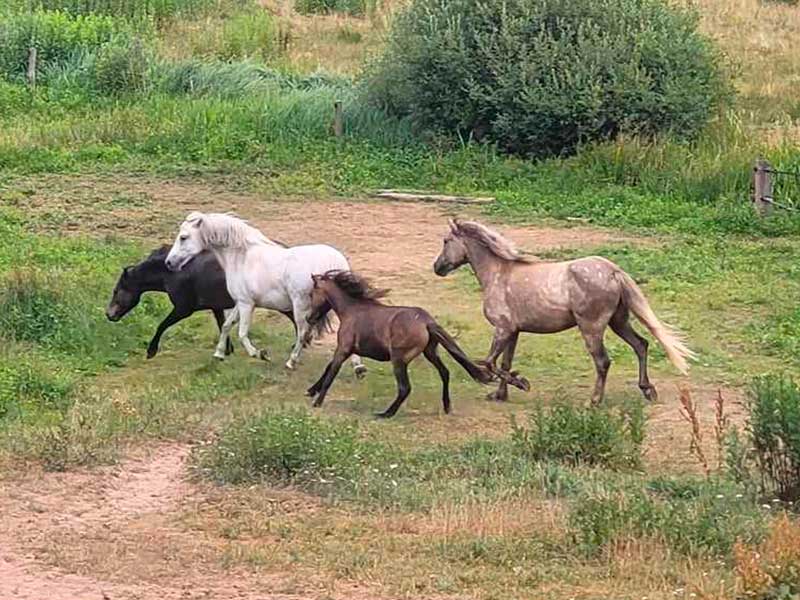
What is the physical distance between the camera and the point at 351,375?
13406 mm

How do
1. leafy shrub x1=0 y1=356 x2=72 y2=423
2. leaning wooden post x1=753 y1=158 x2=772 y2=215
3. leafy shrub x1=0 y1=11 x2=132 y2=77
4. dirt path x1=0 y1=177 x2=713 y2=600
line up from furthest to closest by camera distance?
1. leafy shrub x1=0 y1=11 x2=132 y2=77
2. leaning wooden post x1=753 y1=158 x2=772 y2=215
3. leafy shrub x1=0 y1=356 x2=72 y2=423
4. dirt path x1=0 y1=177 x2=713 y2=600

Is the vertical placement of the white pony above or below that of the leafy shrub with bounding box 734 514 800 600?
below

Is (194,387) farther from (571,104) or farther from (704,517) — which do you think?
(571,104)

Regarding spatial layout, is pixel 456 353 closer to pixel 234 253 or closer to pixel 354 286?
pixel 354 286

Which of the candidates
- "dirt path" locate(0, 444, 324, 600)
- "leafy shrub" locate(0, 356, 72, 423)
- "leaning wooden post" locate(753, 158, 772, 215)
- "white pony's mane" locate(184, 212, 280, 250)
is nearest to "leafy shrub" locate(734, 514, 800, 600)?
"dirt path" locate(0, 444, 324, 600)

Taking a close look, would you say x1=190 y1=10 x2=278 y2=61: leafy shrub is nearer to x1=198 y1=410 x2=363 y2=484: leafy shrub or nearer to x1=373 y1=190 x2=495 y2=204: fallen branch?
x1=373 y1=190 x2=495 y2=204: fallen branch

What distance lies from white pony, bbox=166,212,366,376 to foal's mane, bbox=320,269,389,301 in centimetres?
74

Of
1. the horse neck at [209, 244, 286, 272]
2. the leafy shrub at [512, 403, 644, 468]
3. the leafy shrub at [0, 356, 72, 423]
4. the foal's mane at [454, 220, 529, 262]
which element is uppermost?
the foal's mane at [454, 220, 529, 262]

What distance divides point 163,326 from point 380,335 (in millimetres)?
2768

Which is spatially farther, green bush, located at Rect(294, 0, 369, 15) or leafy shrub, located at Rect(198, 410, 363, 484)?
green bush, located at Rect(294, 0, 369, 15)

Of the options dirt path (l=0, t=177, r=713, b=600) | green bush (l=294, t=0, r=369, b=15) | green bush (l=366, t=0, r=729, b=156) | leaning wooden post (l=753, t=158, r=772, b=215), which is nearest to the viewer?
dirt path (l=0, t=177, r=713, b=600)

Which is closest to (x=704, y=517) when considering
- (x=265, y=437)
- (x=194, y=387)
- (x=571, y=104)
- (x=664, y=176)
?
(x=265, y=437)

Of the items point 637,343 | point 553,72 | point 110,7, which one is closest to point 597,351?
point 637,343

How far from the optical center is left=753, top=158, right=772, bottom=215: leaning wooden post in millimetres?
19422
